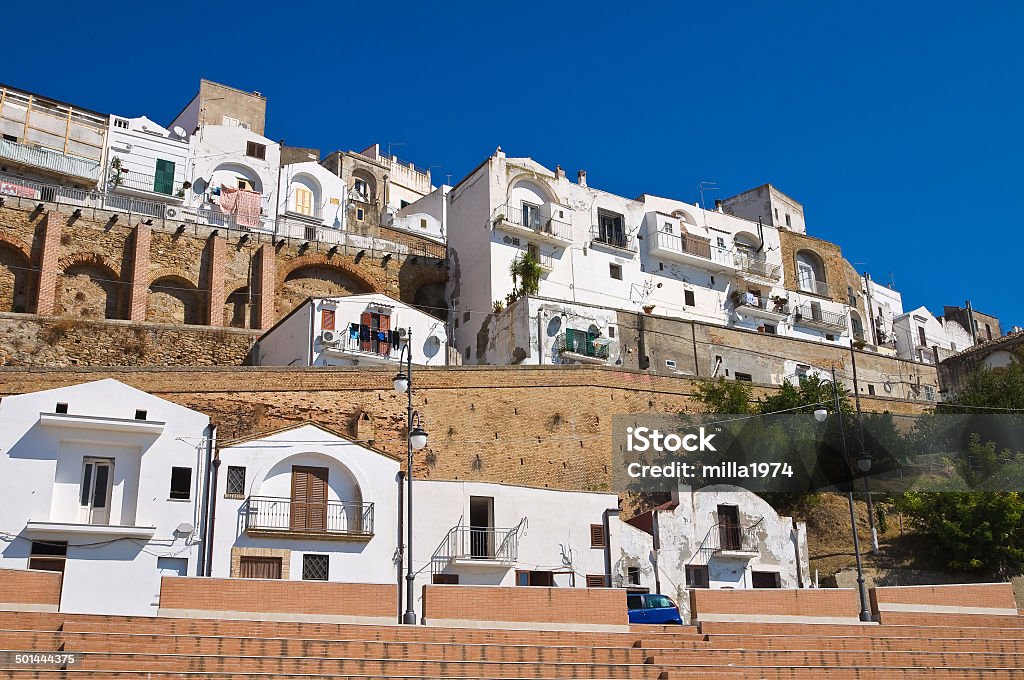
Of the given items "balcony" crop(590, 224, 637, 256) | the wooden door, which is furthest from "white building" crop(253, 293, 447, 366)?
"balcony" crop(590, 224, 637, 256)

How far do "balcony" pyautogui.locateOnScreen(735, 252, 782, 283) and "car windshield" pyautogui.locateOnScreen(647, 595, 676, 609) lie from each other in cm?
2839

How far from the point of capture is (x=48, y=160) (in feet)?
140

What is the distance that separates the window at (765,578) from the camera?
101 feet

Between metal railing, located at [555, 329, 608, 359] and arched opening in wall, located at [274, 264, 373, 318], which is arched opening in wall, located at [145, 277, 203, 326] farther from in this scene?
metal railing, located at [555, 329, 608, 359]

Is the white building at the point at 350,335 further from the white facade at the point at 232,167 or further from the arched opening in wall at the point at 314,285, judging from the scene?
the white facade at the point at 232,167

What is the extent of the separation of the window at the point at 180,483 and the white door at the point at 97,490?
4.67ft

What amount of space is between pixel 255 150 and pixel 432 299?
35.3 ft

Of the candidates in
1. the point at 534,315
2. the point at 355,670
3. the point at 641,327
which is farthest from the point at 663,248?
the point at 355,670

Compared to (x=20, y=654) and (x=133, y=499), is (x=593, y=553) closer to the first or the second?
(x=133, y=499)

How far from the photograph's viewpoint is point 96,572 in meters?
25.1

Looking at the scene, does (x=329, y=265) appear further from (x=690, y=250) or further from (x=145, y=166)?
(x=690, y=250)

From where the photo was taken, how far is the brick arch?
4419 cm

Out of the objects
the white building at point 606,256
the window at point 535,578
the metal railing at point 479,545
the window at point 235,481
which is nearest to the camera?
the window at point 235,481

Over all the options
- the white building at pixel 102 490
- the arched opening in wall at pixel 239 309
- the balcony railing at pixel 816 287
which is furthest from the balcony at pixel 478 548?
→ the balcony railing at pixel 816 287
